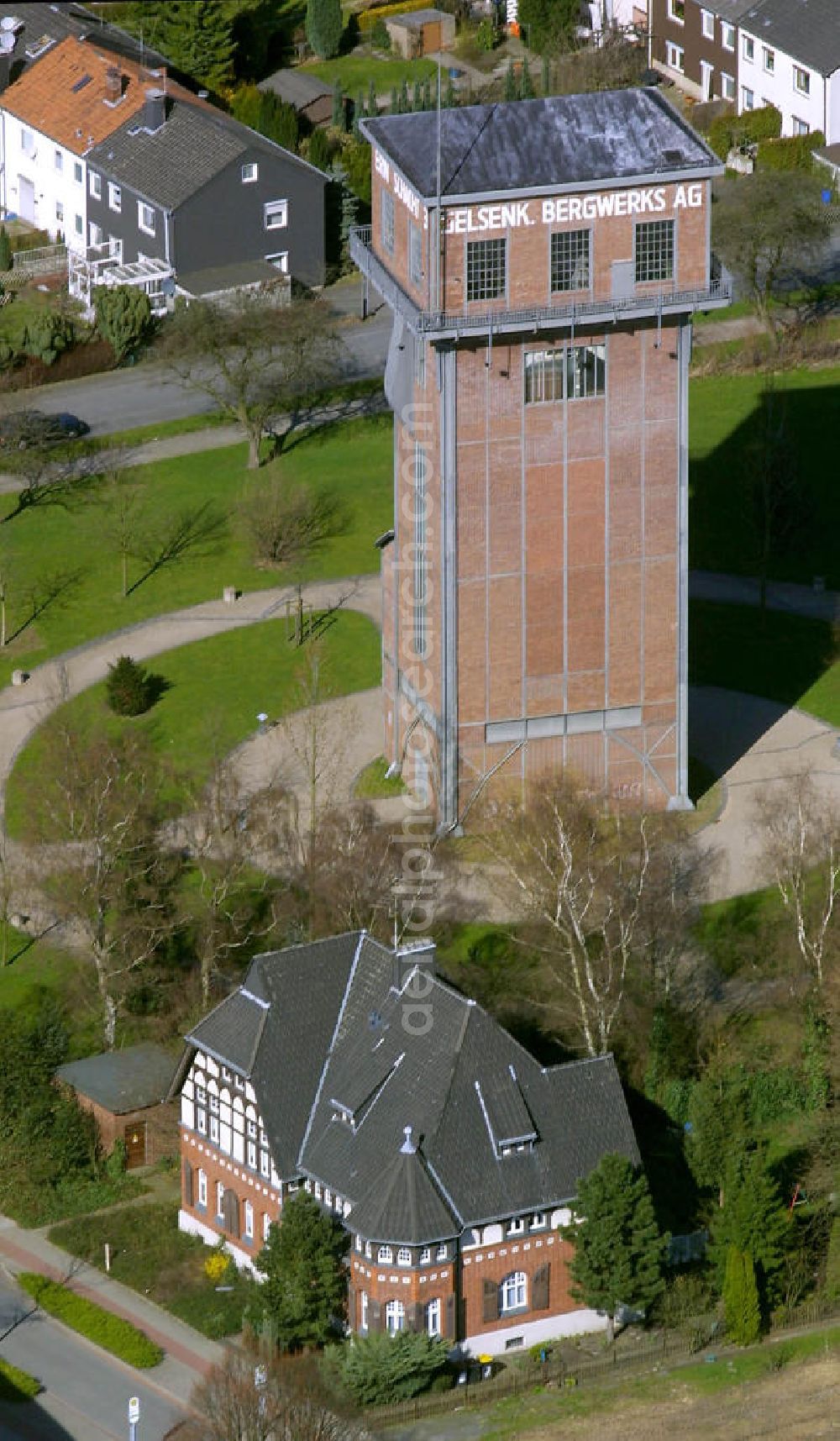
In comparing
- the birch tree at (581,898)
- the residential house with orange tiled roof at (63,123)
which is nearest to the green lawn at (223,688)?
the birch tree at (581,898)

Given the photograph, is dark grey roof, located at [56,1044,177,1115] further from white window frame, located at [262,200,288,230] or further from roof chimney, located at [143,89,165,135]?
roof chimney, located at [143,89,165,135]

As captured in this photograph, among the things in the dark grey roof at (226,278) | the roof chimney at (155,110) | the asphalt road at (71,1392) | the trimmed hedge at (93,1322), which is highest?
the roof chimney at (155,110)

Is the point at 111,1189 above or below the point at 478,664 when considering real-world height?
below

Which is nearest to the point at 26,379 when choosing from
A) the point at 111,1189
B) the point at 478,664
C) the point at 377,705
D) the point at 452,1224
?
the point at 377,705

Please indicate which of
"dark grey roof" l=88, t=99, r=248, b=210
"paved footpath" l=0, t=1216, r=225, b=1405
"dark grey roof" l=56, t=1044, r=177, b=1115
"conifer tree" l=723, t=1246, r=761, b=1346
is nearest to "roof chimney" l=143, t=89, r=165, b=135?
"dark grey roof" l=88, t=99, r=248, b=210

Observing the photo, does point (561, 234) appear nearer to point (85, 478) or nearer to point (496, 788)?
point (496, 788)

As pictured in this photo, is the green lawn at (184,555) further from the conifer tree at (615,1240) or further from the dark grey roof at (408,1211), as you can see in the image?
the conifer tree at (615,1240)
